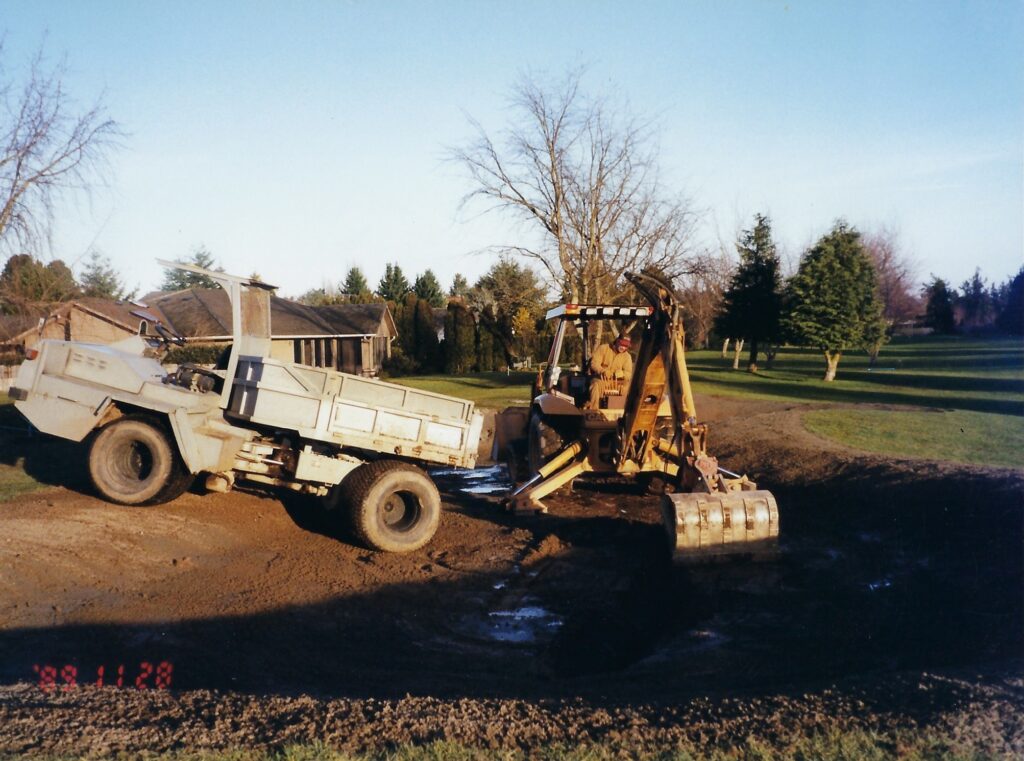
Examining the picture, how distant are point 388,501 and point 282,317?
86.5 ft

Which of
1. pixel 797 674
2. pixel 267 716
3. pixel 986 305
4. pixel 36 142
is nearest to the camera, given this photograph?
pixel 267 716

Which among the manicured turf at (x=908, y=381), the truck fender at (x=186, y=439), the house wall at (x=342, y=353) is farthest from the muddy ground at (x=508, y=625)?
the house wall at (x=342, y=353)

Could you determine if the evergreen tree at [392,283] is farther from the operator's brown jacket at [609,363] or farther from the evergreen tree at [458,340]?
the operator's brown jacket at [609,363]

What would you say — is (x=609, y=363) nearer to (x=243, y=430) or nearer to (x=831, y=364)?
(x=243, y=430)

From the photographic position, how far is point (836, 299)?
115ft

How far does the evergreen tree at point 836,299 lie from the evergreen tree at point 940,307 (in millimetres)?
43055

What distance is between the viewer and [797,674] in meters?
6.23

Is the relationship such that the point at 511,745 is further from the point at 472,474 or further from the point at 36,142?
the point at 36,142

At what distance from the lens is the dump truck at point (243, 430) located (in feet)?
31.4

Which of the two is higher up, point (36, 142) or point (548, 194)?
point (548, 194)

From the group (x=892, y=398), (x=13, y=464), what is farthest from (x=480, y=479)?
(x=892, y=398)

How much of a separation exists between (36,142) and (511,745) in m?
18.5

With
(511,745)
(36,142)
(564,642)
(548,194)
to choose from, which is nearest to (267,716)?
(511,745)

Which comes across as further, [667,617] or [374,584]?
[374,584]
